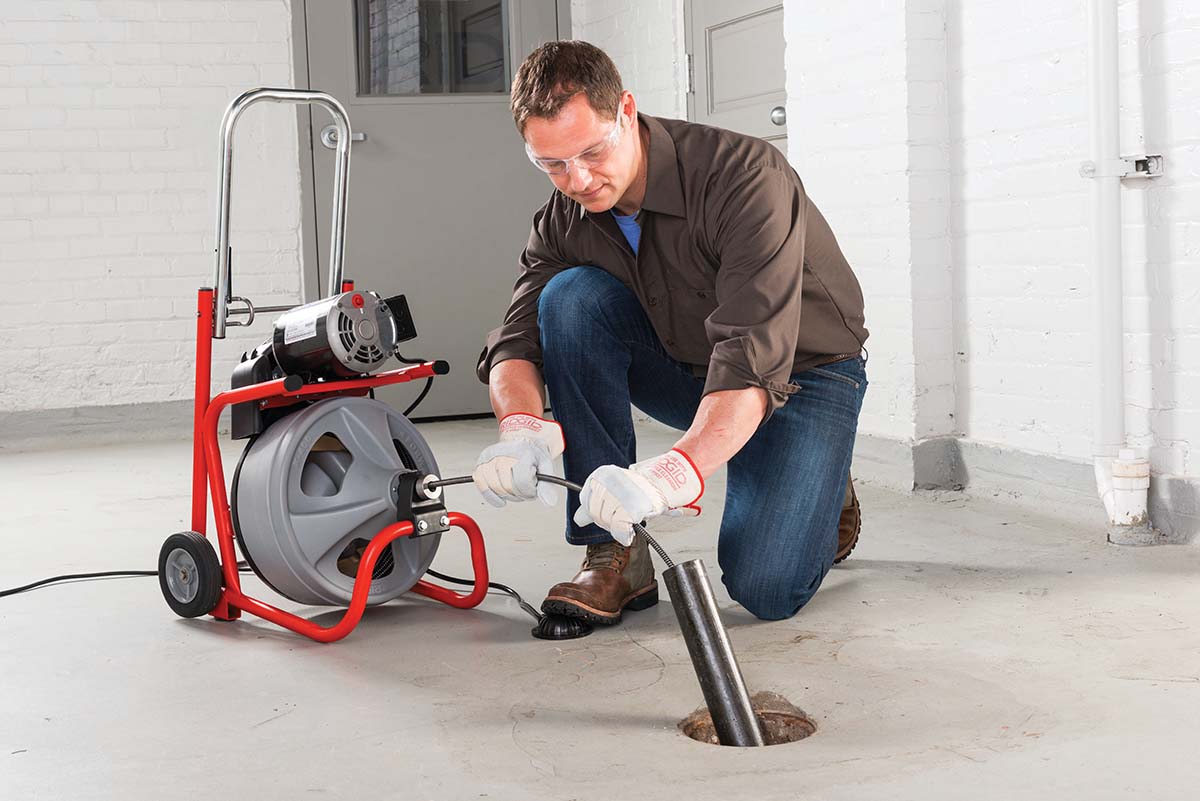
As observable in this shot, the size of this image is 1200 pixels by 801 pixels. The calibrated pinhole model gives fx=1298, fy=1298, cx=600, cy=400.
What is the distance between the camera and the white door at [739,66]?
3902 millimetres

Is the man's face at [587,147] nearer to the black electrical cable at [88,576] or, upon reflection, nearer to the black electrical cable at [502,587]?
the black electrical cable at [502,587]

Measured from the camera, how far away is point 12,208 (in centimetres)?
464

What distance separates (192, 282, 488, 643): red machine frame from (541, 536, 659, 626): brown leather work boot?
0.19 m

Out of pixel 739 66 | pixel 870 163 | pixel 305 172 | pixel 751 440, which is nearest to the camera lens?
pixel 751 440

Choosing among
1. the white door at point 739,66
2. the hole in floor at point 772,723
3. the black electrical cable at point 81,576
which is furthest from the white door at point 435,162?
the hole in floor at point 772,723

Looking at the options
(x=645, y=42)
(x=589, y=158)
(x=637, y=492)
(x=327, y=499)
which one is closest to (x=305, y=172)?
(x=645, y=42)

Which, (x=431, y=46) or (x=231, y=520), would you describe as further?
(x=431, y=46)

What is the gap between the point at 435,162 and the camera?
4.93 meters

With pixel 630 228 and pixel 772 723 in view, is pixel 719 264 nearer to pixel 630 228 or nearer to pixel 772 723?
pixel 630 228

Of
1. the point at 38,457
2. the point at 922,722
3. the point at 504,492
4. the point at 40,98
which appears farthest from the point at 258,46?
the point at 922,722

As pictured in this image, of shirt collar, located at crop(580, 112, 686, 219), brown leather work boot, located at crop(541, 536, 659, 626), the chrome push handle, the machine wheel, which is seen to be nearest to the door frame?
the chrome push handle

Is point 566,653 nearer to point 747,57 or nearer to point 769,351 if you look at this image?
point 769,351

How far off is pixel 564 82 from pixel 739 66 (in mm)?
2480

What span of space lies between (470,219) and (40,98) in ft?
5.22
